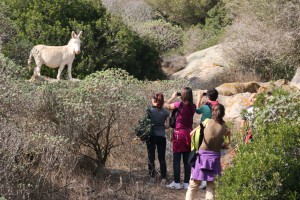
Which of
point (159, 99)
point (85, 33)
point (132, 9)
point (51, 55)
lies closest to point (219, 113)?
point (159, 99)

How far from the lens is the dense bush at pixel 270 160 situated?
18.2ft

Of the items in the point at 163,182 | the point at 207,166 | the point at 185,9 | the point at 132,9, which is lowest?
the point at 163,182

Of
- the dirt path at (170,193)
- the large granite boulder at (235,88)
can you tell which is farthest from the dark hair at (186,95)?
the large granite boulder at (235,88)

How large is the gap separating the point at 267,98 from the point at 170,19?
104 ft

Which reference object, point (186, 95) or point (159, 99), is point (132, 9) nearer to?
point (159, 99)

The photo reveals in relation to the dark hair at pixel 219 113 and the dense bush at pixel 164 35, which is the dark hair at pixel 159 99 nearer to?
the dark hair at pixel 219 113

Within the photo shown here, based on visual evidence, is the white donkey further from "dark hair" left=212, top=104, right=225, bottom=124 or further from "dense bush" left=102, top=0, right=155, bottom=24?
"dense bush" left=102, top=0, right=155, bottom=24

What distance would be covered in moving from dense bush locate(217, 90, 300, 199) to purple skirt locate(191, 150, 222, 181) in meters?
0.61

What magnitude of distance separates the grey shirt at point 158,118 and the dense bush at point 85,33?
838 centimetres

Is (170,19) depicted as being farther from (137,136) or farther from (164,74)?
(137,136)

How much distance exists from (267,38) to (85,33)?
6.28 metres

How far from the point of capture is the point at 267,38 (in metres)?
19.3

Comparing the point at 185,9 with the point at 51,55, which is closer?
the point at 51,55

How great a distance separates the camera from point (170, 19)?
126 feet
